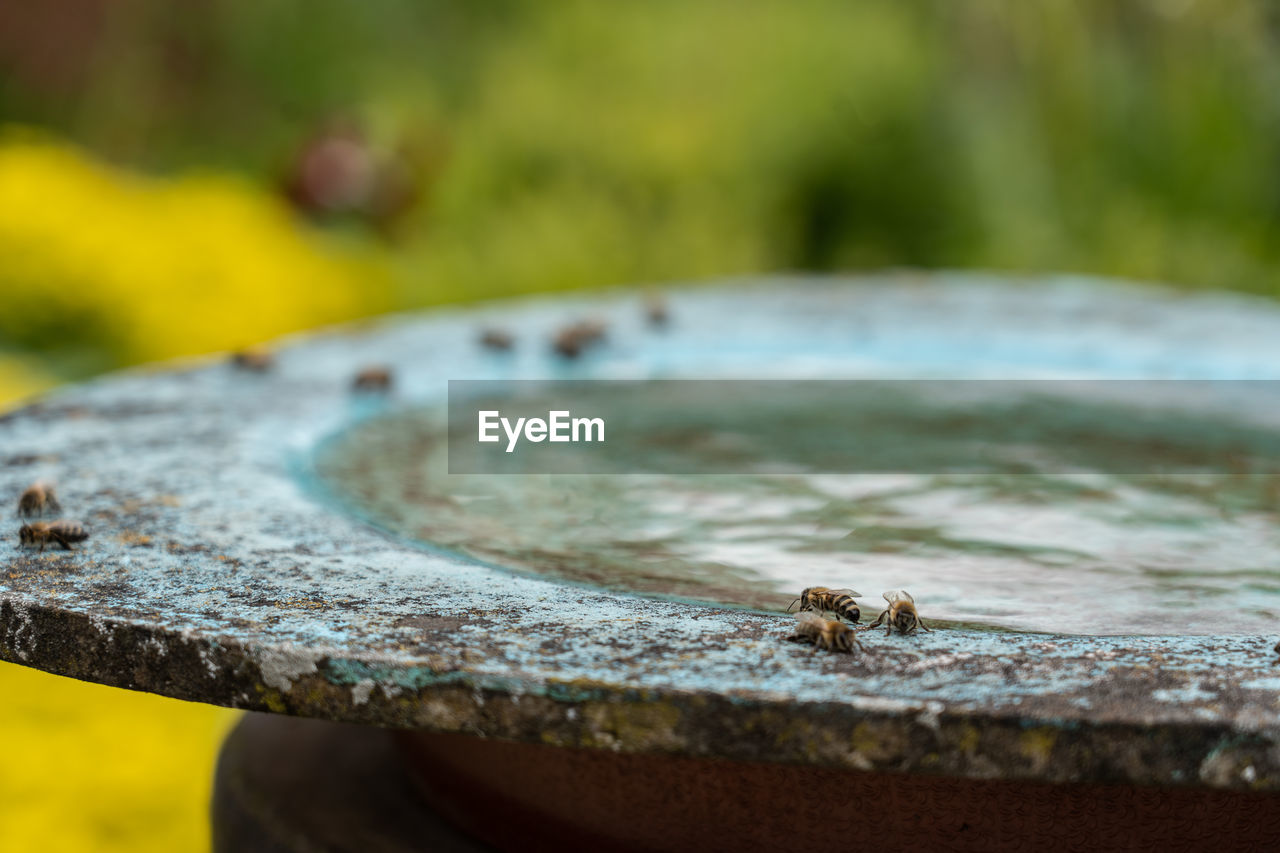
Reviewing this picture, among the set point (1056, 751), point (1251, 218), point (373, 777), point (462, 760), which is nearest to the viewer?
point (1056, 751)

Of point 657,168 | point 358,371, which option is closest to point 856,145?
point 657,168

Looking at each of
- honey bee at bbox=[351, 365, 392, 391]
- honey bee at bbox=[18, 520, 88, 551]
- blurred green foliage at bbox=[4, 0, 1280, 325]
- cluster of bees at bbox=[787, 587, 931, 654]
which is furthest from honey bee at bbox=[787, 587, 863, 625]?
blurred green foliage at bbox=[4, 0, 1280, 325]

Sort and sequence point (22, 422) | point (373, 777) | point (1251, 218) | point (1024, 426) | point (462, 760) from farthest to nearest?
point (1251, 218) < point (1024, 426) < point (22, 422) < point (373, 777) < point (462, 760)

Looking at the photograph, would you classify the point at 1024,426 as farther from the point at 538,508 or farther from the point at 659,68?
the point at 659,68

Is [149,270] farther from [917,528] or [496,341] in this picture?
[917,528]

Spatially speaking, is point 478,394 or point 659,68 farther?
point 659,68

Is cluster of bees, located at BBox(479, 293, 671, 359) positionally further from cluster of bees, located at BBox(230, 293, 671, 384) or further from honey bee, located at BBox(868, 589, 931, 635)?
Answer: honey bee, located at BBox(868, 589, 931, 635)

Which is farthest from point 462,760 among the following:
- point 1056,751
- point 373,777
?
point 1056,751

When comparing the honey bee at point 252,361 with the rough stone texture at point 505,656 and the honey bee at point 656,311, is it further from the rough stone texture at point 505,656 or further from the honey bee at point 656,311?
the honey bee at point 656,311
